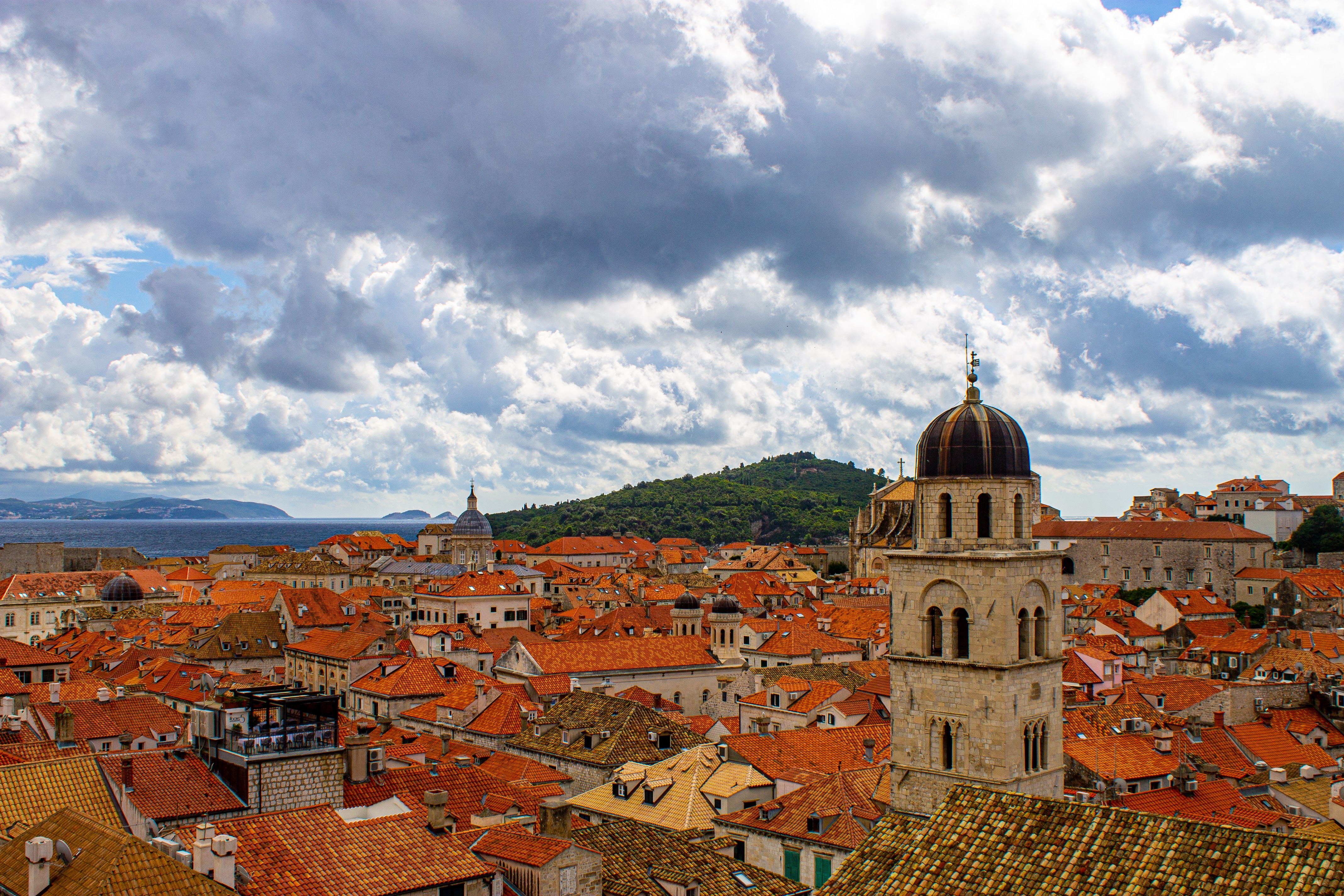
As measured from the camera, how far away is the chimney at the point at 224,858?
16.9 metres

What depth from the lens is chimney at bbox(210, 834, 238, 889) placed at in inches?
667

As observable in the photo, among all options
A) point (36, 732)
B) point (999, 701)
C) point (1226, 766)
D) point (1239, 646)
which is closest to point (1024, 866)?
point (999, 701)

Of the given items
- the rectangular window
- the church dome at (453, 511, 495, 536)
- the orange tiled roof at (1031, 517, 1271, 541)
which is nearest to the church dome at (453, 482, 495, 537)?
the church dome at (453, 511, 495, 536)

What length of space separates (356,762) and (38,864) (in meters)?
11.8

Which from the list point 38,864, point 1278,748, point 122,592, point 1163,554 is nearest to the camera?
point 38,864

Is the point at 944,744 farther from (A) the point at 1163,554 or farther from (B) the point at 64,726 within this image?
(A) the point at 1163,554

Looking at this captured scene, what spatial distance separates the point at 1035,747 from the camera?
25.2 meters

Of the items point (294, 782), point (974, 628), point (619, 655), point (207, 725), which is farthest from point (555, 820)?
point (619, 655)

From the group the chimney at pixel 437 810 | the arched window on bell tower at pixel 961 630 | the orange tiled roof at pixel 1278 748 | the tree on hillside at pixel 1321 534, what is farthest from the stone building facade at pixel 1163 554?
the chimney at pixel 437 810

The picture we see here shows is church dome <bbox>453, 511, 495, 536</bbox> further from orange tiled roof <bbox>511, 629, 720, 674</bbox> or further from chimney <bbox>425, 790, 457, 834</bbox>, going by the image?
chimney <bbox>425, 790, 457, 834</bbox>

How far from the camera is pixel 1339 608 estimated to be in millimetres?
93188

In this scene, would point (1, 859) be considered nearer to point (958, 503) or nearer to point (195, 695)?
point (958, 503)

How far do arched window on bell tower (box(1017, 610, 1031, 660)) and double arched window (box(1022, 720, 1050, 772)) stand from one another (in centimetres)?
145

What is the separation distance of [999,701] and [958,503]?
4.34 metres
